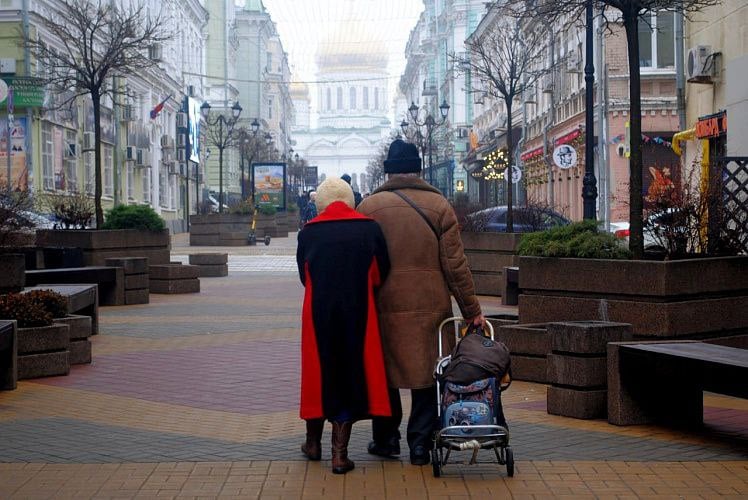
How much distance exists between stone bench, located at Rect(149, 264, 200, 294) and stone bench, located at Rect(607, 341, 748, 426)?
45.7 feet

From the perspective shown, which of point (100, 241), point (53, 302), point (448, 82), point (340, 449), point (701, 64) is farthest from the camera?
point (448, 82)

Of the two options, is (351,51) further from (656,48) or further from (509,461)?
(509,461)

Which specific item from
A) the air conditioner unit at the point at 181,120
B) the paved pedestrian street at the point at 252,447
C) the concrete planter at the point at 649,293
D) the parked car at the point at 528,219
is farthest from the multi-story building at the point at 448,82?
the paved pedestrian street at the point at 252,447

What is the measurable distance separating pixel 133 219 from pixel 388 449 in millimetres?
14633

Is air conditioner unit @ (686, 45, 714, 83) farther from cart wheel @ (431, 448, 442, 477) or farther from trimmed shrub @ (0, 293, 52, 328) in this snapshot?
cart wheel @ (431, 448, 442, 477)

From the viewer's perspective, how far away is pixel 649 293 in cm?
995

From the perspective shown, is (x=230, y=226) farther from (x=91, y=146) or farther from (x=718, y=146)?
(x=718, y=146)

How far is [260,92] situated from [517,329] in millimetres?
107397

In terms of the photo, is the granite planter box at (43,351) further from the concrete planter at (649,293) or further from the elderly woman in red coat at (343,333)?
the elderly woman in red coat at (343,333)

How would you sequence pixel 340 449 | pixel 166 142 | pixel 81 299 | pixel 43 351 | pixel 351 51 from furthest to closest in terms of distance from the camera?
1. pixel 351 51
2. pixel 166 142
3. pixel 81 299
4. pixel 43 351
5. pixel 340 449

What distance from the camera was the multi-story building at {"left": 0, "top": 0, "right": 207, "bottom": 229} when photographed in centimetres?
3878

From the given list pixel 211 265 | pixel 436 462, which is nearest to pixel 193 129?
pixel 211 265

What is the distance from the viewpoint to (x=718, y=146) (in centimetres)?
2552

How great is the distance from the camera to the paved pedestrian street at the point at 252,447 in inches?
272
